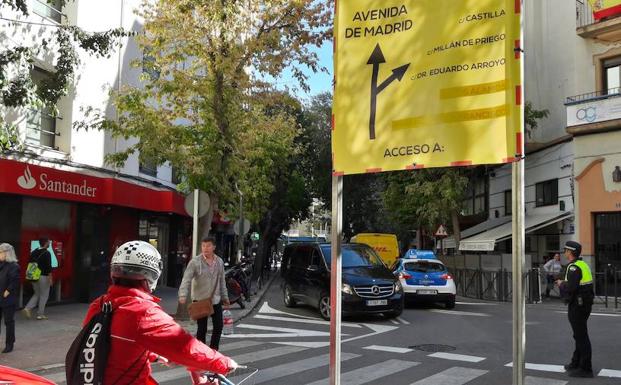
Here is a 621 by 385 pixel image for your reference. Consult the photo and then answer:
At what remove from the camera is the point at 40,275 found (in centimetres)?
1191

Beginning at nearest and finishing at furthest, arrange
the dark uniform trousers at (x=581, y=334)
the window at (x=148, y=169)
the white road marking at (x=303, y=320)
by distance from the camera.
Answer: the dark uniform trousers at (x=581, y=334) → the white road marking at (x=303, y=320) → the window at (x=148, y=169)

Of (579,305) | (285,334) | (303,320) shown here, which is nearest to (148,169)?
(303,320)

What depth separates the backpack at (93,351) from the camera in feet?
8.60

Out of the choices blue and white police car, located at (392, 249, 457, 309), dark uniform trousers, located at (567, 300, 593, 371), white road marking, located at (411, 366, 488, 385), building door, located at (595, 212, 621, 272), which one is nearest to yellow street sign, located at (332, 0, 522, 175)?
white road marking, located at (411, 366, 488, 385)

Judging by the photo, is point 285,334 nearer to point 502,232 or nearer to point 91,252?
point 91,252

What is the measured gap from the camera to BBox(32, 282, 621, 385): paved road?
7.47 metres

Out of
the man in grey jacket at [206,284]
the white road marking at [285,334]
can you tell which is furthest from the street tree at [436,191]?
the man in grey jacket at [206,284]

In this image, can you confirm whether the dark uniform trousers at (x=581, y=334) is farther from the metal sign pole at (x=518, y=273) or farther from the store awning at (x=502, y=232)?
the store awning at (x=502, y=232)

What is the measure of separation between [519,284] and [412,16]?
5.90 ft

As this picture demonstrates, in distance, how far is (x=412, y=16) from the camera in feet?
12.1

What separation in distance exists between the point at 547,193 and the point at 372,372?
18.1 meters

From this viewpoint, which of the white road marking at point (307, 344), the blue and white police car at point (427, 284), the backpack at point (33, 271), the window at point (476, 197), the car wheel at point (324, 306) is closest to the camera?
the white road marking at point (307, 344)

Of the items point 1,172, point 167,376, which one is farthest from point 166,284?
point 167,376

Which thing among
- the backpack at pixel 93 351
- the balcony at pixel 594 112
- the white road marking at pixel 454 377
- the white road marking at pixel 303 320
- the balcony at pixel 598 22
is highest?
the balcony at pixel 598 22
